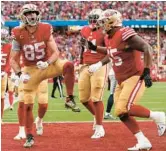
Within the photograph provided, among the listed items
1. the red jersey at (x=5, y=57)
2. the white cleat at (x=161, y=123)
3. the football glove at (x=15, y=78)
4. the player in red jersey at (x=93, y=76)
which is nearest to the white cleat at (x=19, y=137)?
the football glove at (x=15, y=78)

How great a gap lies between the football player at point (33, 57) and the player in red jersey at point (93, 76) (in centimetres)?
84

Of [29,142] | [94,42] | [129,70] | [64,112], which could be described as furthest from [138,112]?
[64,112]

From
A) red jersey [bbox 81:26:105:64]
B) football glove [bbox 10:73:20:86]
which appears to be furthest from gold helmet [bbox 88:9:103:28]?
football glove [bbox 10:73:20:86]

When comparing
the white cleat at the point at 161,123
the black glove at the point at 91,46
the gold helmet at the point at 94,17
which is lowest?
the white cleat at the point at 161,123

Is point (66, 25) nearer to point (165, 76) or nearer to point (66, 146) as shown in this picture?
point (165, 76)

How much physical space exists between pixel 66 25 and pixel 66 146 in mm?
28002

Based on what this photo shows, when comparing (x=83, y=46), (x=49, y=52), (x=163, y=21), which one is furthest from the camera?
(x=163, y=21)

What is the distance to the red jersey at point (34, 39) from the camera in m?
7.18

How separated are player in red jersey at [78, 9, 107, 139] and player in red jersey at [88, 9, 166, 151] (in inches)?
45.6

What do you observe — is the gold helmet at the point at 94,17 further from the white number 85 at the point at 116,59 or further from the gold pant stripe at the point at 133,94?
the gold pant stripe at the point at 133,94

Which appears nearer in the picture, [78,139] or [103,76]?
[78,139]

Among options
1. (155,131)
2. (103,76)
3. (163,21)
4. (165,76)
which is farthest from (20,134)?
(163,21)

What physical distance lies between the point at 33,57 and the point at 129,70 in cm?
142

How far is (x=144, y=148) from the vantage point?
6.51m
